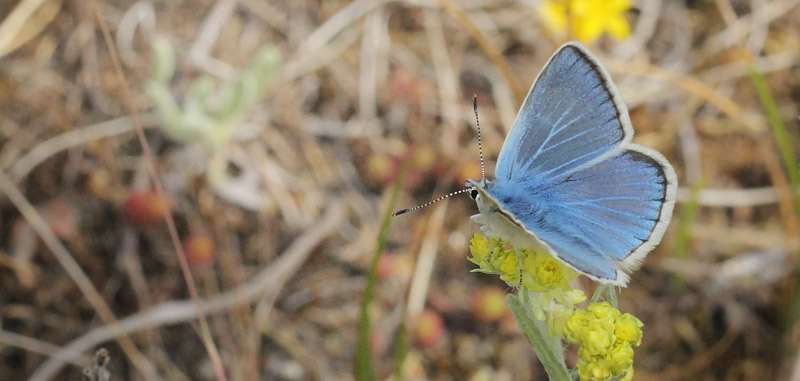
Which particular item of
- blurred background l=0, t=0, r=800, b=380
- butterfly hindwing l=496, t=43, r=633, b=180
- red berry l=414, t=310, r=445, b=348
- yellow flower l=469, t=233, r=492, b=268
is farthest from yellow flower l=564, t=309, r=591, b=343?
red berry l=414, t=310, r=445, b=348

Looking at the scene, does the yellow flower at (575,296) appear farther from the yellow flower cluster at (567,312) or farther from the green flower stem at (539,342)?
the green flower stem at (539,342)

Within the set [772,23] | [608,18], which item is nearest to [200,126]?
[608,18]

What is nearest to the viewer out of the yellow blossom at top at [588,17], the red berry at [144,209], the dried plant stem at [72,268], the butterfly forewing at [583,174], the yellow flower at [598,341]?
the yellow flower at [598,341]

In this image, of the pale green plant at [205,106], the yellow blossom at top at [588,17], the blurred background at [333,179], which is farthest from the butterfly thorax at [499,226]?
the yellow blossom at top at [588,17]

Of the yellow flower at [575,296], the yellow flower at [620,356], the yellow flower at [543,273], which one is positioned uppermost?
the yellow flower at [543,273]

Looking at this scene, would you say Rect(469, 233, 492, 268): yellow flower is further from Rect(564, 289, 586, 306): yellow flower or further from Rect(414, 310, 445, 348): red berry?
Rect(414, 310, 445, 348): red berry

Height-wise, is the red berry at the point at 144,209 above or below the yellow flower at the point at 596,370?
above
